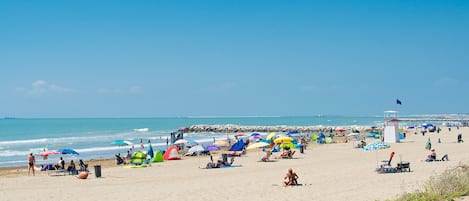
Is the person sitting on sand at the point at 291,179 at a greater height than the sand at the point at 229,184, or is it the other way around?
the person sitting on sand at the point at 291,179

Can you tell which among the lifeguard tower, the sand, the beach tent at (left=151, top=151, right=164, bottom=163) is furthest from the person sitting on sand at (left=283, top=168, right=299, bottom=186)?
the lifeguard tower

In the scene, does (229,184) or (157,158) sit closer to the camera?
(229,184)

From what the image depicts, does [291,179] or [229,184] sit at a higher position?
[291,179]

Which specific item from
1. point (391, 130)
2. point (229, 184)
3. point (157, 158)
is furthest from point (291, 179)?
point (391, 130)

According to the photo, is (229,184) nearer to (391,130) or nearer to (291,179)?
(291,179)

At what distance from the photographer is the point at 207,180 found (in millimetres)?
18203

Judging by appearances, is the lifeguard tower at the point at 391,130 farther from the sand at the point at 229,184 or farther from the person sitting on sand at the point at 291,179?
the person sitting on sand at the point at 291,179

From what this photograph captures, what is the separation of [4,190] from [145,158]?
9.19 meters

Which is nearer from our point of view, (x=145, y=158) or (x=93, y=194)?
(x=93, y=194)

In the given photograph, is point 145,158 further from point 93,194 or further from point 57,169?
point 93,194

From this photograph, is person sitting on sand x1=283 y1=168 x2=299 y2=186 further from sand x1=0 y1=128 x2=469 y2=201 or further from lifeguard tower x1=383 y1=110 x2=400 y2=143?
lifeguard tower x1=383 y1=110 x2=400 y2=143

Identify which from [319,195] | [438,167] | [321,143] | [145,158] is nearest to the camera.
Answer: [319,195]

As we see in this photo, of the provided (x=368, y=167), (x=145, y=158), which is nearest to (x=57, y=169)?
(x=145, y=158)

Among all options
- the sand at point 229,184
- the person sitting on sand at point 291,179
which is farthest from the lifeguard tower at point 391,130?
the person sitting on sand at point 291,179
